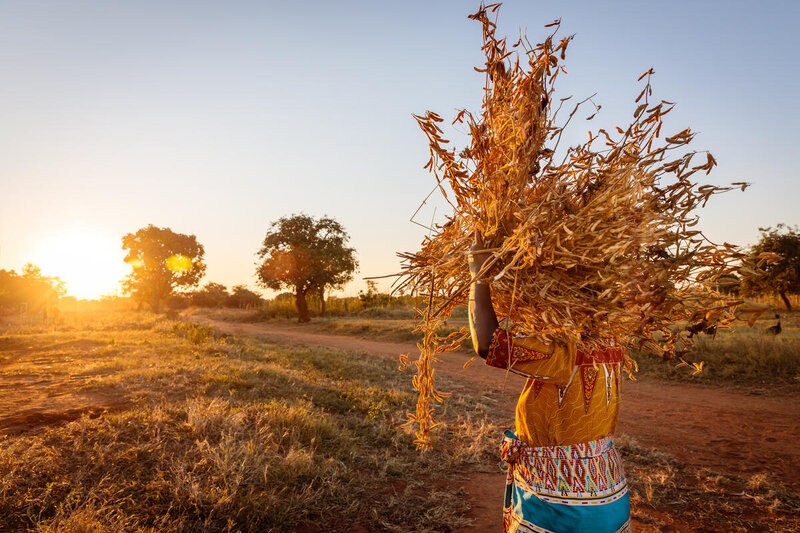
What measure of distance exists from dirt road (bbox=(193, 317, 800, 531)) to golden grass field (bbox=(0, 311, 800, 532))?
23 cm

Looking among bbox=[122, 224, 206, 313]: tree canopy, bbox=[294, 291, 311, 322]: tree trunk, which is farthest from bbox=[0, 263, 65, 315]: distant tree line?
bbox=[294, 291, 311, 322]: tree trunk

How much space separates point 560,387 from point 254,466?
3.04 metres

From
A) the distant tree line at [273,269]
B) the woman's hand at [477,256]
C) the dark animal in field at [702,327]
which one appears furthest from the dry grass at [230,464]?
the distant tree line at [273,269]

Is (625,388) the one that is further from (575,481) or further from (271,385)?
(575,481)

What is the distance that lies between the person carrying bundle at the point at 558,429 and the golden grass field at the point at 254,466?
2.09 metres

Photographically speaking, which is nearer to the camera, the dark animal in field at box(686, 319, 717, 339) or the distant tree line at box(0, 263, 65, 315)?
the dark animal in field at box(686, 319, 717, 339)

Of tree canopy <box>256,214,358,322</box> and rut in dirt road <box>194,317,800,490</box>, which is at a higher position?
tree canopy <box>256,214,358,322</box>

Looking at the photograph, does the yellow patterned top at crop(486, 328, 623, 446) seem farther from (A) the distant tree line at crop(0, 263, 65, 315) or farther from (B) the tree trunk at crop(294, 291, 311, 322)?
(A) the distant tree line at crop(0, 263, 65, 315)

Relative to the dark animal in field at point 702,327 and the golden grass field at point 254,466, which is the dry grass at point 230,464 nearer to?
the golden grass field at point 254,466

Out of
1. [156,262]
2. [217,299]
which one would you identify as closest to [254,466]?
[156,262]

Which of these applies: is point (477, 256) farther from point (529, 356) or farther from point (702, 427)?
point (702, 427)

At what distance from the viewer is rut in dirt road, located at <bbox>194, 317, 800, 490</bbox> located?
5.46 m

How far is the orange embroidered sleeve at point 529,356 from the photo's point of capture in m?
1.79

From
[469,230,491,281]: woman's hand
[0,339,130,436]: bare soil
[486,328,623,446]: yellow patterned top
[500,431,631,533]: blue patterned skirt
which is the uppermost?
[469,230,491,281]: woman's hand
